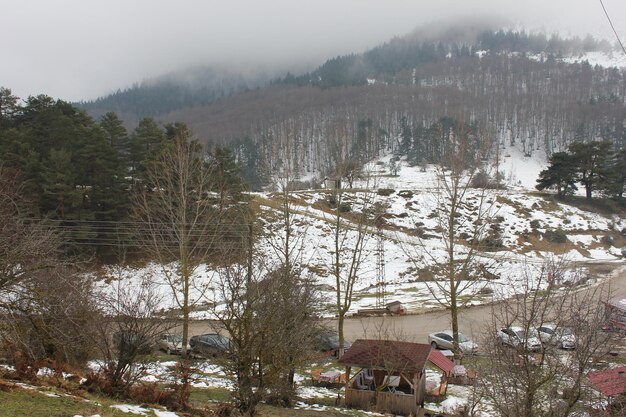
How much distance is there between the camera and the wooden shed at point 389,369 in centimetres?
1419

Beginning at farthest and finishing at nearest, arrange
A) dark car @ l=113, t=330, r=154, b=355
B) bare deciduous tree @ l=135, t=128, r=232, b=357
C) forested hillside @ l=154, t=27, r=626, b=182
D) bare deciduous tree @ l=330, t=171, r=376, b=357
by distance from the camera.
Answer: forested hillside @ l=154, t=27, r=626, b=182
bare deciduous tree @ l=330, t=171, r=376, b=357
bare deciduous tree @ l=135, t=128, r=232, b=357
dark car @ l=113, t=330, r=154, b=355

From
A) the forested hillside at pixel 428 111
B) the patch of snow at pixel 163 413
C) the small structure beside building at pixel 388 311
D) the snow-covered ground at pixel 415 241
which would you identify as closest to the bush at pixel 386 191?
the snow-covered ground at pixel 415 241

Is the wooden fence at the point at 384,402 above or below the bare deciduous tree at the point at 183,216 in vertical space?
below

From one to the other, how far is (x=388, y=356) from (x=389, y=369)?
55 cm

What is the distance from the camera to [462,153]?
1858 cm

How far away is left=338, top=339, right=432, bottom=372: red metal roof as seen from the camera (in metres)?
14.1

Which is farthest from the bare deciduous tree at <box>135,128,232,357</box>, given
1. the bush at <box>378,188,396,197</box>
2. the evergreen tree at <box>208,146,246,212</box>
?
the bush at <box>378,188,396,197</box>

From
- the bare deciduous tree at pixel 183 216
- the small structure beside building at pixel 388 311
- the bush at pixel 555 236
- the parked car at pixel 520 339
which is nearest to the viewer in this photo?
the parked car at pixel 520 339

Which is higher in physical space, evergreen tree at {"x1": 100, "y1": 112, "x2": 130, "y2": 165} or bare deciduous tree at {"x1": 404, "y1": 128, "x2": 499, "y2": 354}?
evergreen tree at {"x1": 100, "y1": 112, "x2": 130, "y2": 165}

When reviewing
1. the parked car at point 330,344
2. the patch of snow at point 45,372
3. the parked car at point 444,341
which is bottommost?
the parked car at point 444,341

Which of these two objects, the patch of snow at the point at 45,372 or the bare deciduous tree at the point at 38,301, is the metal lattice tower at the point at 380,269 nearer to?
the bare deciduous tree at the point at 38,301

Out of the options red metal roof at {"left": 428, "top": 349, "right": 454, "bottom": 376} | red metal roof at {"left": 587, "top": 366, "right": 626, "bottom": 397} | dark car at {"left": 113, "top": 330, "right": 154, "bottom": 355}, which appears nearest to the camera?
dark car at {"left": 113, "top": 330, "right": 154, "bottom": 355}

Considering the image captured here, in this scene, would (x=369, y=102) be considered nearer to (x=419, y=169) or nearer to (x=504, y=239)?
(x=419, y=169)

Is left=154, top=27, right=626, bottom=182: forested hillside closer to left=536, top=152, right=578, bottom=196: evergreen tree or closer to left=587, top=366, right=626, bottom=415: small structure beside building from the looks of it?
left=536, top=152, right=578, bottom=196: evergreen tree
